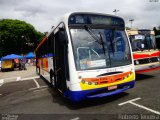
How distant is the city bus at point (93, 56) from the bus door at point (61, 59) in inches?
1.0

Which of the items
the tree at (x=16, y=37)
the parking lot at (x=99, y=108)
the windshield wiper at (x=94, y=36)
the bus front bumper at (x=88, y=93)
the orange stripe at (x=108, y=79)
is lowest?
the parking lot at (x=99, y=108)

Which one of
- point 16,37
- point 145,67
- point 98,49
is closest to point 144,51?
point 145,67

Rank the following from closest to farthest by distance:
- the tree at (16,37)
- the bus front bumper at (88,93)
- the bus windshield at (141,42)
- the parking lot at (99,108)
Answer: the parking lot at (99,108) < the bus front bumper at (88,93) < the bus windshield at (141,42) < the tree at (16,37)

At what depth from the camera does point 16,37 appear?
61.0 meters

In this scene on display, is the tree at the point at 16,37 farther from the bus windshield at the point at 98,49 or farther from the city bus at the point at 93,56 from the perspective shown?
the bus windshield at the point at 98,49

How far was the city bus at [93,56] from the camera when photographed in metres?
6.66

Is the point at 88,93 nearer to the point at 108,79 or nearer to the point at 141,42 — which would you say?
the point at 108,79

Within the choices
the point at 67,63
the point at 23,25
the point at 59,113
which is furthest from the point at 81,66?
the point at 23,25

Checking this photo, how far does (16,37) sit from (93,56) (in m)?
57.6

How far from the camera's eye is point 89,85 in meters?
6.63

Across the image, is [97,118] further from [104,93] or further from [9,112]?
[9,112]

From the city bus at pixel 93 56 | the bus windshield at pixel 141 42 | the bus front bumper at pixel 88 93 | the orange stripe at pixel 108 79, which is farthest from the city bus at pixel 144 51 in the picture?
the bus front bumper at pixel 88 93

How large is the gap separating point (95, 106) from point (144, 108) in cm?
159

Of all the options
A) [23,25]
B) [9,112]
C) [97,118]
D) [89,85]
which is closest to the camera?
[97,118]
